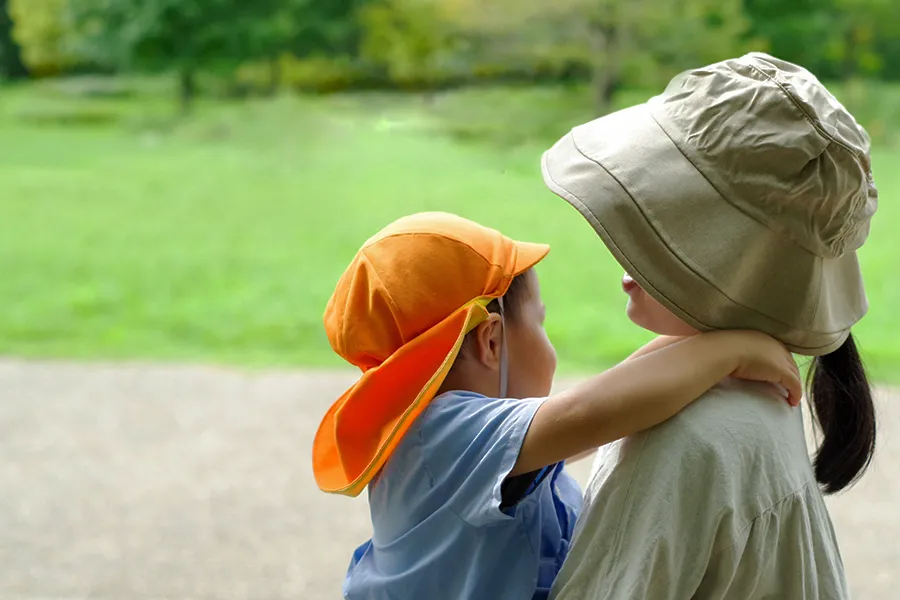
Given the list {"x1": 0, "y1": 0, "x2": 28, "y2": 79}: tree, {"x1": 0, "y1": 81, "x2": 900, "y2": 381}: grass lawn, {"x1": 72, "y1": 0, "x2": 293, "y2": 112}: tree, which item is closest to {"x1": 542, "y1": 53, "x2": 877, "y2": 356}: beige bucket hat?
{"x1": 0, "y1": 81, "x2": 900, "y2": 381}: grass lawn

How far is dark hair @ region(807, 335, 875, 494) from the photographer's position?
0.95 meters

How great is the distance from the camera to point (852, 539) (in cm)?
237

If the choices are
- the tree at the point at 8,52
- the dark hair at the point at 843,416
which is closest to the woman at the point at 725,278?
the dark hair at the point at 843,416

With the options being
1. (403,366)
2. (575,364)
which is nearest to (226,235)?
(575,364)

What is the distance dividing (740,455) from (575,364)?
308cm

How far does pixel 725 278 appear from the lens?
30.8 inches

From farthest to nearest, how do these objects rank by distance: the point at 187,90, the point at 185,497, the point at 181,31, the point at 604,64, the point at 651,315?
the point at 187,90
the point at 181,31
the point at 604,64
the point at 185,497
the point at 651,315

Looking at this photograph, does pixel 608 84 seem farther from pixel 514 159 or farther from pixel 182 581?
pixel 182 581

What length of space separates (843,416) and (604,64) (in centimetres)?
450

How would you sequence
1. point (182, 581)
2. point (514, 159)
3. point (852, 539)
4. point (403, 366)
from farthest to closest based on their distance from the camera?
point (514, 159) → point (852, 539) → point (182, 581) → point (403, 366)

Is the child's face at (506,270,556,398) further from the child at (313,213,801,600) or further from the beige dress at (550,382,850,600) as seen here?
the beige dress at (550,382,850,600)

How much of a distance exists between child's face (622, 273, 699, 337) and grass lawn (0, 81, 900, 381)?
289 cm

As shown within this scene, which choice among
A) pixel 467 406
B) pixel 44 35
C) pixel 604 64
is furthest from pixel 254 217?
pixel 467 406

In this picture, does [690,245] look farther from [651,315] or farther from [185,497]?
[185,497]
